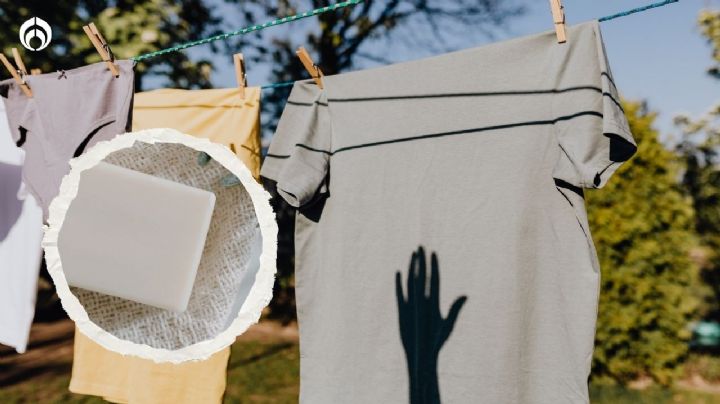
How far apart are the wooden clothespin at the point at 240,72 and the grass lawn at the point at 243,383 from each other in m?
2.33

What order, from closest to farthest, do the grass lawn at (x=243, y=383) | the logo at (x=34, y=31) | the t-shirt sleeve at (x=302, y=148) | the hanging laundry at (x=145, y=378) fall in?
1. the t-shirt sleeve at (x=302, y=148)
2. the hanging laundry at (x=145, y=378)
3. the logo at (x=34, y=31)
4. the grass lawn at (x=243, y=383)

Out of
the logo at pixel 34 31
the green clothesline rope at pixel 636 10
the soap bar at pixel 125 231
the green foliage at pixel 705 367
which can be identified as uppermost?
the logo at pixel 34 31

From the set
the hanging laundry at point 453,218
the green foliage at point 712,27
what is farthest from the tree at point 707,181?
the hanging laundry at point 453,218

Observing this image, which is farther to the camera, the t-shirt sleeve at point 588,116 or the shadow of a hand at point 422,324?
the shadow of a hand at point 422,324

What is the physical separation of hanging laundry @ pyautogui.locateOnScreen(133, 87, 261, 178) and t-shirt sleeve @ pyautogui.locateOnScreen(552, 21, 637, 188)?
1002mm

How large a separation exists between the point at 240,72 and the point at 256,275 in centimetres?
80

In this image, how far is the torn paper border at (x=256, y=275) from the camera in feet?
4.67

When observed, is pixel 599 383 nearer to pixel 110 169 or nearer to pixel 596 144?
pixel 596 144

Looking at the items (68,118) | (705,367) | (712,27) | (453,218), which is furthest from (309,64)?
(712,27)

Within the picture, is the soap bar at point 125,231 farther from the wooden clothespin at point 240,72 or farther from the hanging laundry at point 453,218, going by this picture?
the wooden clothespin at point 240,72

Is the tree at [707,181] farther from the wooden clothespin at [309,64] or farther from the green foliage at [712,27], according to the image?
the wooden clothespin at [309,64]

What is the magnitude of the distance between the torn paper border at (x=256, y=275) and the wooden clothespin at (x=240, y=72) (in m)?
0.54

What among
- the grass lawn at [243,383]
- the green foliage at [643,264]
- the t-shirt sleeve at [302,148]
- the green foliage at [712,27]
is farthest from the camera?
the green foliage at [712,27]

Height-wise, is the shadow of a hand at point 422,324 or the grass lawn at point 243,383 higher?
the shadow of a hand at point 422,324
